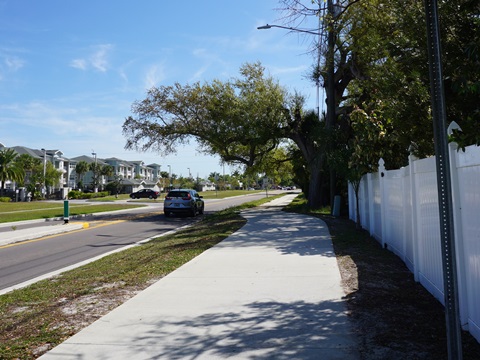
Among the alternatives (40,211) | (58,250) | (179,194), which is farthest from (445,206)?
(40,211)

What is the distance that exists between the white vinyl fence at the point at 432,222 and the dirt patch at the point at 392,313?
0.68 ft

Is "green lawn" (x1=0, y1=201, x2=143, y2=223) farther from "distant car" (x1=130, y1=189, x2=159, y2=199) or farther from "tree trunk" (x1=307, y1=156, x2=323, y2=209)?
"distant car" (x1=130, y1=189, x2=159, y2=199)

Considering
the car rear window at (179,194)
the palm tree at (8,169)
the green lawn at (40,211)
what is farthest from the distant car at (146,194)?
the car rear window at (179,194)

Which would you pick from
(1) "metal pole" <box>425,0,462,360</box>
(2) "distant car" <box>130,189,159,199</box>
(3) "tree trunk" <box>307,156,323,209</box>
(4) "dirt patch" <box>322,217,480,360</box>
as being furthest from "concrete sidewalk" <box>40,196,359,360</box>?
(2) "distant car" <box>130,189,159,199</box>

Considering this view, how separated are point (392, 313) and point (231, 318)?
1912mm

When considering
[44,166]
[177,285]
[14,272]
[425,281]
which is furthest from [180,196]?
[44,166]

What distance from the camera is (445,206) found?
93.2 inches

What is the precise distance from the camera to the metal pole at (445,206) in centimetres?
235

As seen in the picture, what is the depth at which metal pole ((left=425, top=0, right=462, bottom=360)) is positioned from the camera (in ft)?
7.71

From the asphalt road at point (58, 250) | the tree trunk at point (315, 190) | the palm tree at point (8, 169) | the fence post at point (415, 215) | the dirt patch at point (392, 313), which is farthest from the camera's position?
the palm tree at point (8, 169)

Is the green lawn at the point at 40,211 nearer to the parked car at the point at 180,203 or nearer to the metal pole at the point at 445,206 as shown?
the parked car at the point at 180,203

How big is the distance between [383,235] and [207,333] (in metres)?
6.42

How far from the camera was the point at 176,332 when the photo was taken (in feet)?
14.2

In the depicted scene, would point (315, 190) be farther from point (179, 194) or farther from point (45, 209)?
point (45, 209)
